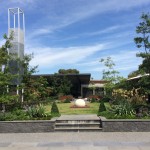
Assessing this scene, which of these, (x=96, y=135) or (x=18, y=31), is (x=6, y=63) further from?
(x=96, y=135)

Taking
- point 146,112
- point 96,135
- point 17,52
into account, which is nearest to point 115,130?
point 96,135

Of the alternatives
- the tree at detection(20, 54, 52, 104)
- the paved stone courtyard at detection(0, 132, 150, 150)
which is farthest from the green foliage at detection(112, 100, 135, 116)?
the tree at detection(20, 54, 52, 104)

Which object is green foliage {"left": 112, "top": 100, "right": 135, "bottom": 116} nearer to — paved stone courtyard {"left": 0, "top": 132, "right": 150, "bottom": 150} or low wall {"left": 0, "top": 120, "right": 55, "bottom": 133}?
paved stone courtyard {"left": 0, "top": 132, "right": 150, "bottom": 150}

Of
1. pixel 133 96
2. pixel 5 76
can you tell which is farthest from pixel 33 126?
pixel 133 96

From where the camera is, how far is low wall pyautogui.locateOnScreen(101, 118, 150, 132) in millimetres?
14883

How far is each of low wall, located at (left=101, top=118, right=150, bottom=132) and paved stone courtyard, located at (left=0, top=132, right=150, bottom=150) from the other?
0.46m

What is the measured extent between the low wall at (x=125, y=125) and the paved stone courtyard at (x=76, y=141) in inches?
18.3

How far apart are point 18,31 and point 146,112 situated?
535 inches

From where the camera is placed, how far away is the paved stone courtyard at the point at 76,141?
37.7 ft

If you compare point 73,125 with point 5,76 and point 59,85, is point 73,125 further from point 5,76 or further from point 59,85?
point 59,85

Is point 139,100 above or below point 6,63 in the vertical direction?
below

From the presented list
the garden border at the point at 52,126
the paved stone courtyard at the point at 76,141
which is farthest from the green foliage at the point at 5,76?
the paved stone courtyard at the point at 76,141

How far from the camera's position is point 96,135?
14.1 metres

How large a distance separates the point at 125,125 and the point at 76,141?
318 cm
